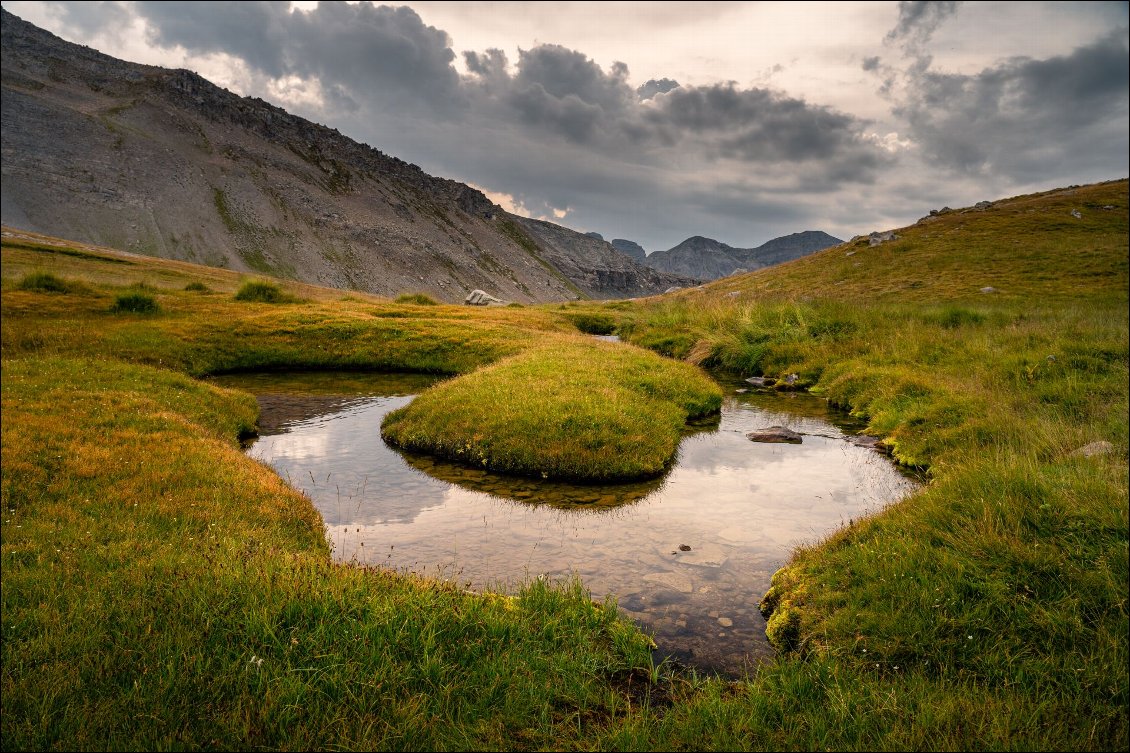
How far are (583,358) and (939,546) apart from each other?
19497 millimetres

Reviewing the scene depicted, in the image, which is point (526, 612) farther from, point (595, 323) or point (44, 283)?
point (595, 323)

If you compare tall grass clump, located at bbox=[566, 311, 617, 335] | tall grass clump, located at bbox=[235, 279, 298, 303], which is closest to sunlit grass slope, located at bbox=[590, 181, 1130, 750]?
tall grass clump, located at bbox=[566, 311, 617, 335]

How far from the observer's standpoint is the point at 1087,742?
453cm

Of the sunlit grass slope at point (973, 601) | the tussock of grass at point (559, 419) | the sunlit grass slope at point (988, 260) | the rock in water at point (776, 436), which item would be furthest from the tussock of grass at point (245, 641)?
the sunlit grass slope at point (988, 260)

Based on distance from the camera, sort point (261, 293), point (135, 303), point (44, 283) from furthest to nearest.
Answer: point (261, 293) → point (44, 283) → point (135, 303)

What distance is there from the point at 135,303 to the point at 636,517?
43352 mm

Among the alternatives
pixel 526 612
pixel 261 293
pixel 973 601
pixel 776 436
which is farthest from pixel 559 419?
pixel 261 293

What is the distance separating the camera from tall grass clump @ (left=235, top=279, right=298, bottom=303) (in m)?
56.5

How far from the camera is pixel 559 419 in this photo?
54.9 ft

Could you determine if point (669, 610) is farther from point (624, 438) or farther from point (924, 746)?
point (624, 438)

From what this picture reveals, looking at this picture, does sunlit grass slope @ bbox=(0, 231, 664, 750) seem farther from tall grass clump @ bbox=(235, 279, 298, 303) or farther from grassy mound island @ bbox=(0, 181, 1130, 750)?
tall grass clump @ bbox=(235, 279, 298, 303)

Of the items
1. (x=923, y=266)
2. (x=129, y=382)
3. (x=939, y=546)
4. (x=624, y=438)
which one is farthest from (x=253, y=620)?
(x=923, y=266)

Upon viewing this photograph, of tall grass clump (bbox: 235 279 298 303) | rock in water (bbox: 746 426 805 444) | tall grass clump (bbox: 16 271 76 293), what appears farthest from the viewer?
tall grass clump (bbox: 235 279 298 303)

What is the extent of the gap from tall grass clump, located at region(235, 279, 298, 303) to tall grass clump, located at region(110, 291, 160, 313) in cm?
1426
